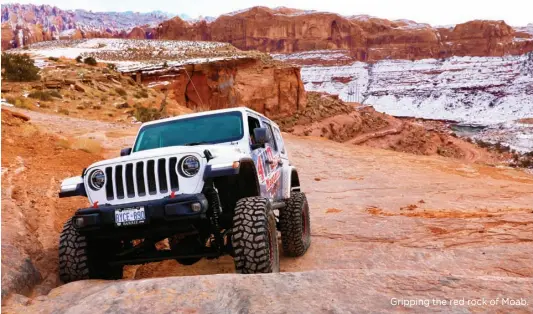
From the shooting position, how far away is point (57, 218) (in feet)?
20.8

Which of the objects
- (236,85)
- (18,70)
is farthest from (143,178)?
(236,85)

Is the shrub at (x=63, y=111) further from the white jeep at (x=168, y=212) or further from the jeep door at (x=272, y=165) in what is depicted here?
the white jeep at (x=168, y=212)

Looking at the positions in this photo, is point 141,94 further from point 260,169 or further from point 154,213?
point 154,213

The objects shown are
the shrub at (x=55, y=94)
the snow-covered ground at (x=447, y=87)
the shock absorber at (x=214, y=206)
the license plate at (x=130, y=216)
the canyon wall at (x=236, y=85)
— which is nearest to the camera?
the license plate at (x=130, y=216)

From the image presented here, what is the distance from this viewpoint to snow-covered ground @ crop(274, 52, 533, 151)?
289ft

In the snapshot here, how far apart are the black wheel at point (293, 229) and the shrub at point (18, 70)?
85.7ft

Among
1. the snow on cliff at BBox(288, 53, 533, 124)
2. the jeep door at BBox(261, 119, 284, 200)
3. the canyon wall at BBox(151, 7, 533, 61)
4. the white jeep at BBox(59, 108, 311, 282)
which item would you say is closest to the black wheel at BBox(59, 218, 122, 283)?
the white jeep at BBox(59, 108, 311, 282)

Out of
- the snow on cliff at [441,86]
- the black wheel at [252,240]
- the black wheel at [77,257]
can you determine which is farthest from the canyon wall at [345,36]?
the black wheel at [252,240]

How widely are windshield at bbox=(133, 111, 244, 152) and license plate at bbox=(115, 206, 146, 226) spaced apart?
150cm

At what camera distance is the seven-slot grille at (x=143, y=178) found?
436cm

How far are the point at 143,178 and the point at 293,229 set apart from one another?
2.45 m

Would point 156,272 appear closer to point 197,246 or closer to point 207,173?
point 197,246

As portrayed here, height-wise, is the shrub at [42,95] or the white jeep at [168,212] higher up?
the white jeep at [168,212]

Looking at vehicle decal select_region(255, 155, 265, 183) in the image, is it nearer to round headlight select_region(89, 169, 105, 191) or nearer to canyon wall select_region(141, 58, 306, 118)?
round headlight select_region(89, 169, 105, 191)
